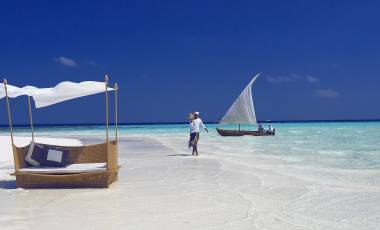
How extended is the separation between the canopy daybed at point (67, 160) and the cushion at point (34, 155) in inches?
0.9

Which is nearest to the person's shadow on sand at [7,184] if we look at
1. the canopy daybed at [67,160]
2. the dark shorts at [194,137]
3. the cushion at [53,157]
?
the canopy daybed at [67,160]

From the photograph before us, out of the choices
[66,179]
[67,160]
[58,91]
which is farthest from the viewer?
[67,160]

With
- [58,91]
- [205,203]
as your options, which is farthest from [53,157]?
[205,203]

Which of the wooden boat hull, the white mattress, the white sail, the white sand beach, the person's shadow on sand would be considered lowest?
the wooden boat hull

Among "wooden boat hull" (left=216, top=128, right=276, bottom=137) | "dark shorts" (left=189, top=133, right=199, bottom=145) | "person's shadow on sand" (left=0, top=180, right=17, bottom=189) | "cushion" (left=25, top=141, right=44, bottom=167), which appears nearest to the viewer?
"person's shadow on sand" (left=0, top=180, right=17, bottom=189)

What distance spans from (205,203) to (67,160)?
15.5ft

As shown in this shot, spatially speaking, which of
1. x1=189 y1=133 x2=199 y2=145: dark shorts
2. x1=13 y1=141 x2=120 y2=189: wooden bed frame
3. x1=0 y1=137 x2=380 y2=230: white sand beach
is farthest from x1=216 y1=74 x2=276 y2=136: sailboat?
x1=13 y1=141 x2=120 y2=189: wooden bed frame

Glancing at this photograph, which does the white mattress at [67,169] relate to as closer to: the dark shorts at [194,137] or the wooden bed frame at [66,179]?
the wooden bed frame at [66,179]

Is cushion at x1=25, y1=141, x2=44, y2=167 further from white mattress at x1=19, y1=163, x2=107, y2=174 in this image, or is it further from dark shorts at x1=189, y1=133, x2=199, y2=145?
dark shorts at x1=189, y1=133, x2=199, y2=145

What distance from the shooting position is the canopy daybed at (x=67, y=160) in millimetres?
10555

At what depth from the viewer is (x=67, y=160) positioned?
39.5 feet

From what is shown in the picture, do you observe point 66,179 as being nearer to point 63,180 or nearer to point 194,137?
point 63,180

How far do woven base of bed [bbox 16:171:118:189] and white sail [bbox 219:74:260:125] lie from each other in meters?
35.3

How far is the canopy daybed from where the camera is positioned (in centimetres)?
1055
